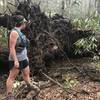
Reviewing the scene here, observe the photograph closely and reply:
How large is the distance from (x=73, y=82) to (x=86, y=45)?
2255 millimetres

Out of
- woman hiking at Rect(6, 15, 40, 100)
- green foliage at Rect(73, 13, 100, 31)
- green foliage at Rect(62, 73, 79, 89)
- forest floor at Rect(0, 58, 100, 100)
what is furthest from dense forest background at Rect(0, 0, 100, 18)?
woman hiking at Rect(6, 15, 40, 100)

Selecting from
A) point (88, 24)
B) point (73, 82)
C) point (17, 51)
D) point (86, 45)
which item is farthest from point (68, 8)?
point (17, 51)

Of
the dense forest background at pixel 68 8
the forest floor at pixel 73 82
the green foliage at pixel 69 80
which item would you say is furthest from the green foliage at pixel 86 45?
the dense forest background at pixel 68 8

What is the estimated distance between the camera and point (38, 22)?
1075 cm

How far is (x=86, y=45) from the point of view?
429 inches

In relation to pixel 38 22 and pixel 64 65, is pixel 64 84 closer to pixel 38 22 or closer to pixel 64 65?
pixel 64 65

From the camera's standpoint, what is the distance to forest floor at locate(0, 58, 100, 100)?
8.26m

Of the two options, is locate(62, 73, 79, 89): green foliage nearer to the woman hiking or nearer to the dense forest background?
the woman hiking

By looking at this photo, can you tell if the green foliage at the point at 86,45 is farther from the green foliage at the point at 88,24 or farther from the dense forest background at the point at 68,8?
the dense forest background at the point at 68,8

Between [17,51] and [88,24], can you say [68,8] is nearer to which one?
[88,24]

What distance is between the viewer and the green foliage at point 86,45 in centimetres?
1084

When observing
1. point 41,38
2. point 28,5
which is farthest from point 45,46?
point 28,5

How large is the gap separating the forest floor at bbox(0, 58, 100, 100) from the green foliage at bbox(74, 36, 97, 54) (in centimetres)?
41

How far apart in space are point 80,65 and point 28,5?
2.83 meters
